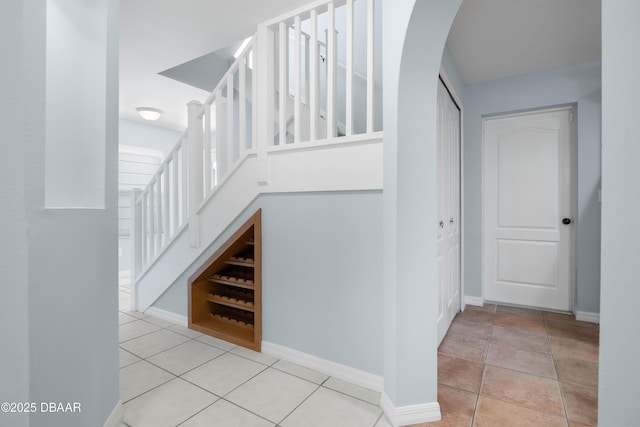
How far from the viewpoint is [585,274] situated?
113 inches

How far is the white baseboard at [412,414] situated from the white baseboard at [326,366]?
0.23 m

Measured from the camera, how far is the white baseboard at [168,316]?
2771 mm

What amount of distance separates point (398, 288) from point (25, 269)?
4.64 feet

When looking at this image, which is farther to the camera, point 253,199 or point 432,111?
point 253,199

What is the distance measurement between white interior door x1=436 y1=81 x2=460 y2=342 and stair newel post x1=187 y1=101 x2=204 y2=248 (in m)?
2.03

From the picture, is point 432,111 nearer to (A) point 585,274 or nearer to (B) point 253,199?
(B) point 253,199

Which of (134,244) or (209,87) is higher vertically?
(209,87)

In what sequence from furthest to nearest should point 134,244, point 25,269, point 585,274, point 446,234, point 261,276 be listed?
point 134,244 → point 585,274 → point 446,234 → point 261,276 → point 25,269

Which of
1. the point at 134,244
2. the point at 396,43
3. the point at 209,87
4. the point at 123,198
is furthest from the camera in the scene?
the point at 123,198

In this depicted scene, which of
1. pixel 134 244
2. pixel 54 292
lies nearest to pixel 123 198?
pixel 134 244

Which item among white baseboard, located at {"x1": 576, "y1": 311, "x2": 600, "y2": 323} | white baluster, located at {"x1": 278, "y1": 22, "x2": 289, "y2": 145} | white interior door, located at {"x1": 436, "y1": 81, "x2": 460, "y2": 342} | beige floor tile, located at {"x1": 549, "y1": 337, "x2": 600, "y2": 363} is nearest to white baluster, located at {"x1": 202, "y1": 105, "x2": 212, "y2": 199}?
white baluster, located at {"x1": 278, "y1": 22, "x2": 289, "y2": 145}

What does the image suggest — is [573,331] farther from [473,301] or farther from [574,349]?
[473,301]

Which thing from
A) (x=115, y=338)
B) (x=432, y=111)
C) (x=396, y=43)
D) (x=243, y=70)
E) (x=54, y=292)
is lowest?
(x=115, y=338)

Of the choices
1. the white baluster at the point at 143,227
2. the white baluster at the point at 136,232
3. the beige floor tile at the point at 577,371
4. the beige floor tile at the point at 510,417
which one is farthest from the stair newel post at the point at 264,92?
the beige floor tile at the point at 577,371
